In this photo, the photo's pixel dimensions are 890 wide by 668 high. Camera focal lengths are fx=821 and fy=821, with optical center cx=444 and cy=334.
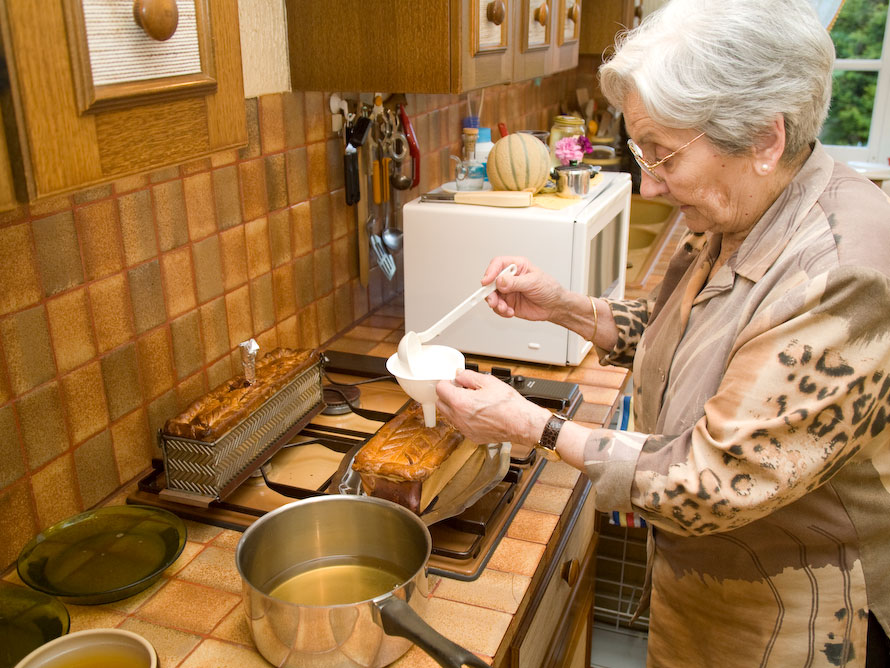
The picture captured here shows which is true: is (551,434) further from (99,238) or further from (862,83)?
(862,83)

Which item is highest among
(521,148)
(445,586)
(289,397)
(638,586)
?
(521,148)

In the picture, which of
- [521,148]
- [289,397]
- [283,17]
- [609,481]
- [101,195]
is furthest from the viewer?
[521,148]

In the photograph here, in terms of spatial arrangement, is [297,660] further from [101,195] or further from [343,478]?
[101,195]

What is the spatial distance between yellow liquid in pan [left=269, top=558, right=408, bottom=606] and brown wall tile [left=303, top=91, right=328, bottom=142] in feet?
3.04

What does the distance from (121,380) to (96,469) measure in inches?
5.4

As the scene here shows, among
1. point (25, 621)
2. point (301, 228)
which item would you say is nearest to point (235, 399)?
point (25, 621)

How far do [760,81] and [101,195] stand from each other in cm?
89

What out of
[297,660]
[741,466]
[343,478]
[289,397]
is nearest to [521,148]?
[289,397]

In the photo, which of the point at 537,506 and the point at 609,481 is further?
the point at 537,506

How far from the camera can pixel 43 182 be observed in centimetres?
66

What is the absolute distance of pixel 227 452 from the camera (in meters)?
1.21

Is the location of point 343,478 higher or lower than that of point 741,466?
lower

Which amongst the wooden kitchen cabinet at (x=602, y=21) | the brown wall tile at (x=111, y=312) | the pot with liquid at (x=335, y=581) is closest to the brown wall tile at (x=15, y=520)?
the brown wall tile at (x=111, y=312)

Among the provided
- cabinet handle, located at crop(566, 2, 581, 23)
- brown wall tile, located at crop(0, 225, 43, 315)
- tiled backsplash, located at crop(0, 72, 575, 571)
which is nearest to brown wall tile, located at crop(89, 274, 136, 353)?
tiled backsplash, located at crop(0, 72, 575, 571)
